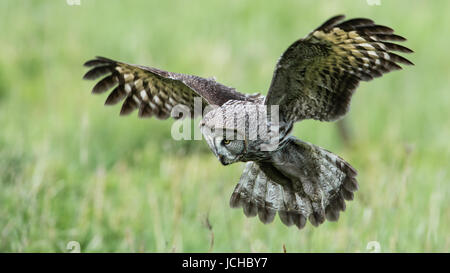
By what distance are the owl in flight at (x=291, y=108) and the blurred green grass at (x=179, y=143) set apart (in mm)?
309

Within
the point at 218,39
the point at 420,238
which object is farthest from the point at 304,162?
the point at 218,39

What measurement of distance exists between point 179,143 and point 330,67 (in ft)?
11.3

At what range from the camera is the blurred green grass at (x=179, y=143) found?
204 inches

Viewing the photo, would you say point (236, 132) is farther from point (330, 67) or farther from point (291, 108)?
point (330, 67)

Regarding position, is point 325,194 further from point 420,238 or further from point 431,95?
point 431,95

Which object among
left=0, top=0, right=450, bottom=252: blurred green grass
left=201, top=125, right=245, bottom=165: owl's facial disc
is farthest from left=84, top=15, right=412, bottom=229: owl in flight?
left=0, top=0, right=450, bottom=252: blurred green grass

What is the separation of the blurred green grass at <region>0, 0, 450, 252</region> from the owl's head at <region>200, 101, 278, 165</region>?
0.41 meters

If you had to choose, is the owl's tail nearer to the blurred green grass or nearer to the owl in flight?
the owl in flight

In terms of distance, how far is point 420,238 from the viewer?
5.15 metres

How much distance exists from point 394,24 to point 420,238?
5.25 m

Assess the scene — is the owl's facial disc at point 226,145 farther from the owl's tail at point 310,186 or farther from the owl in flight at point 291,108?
the owl's tail at point 310,186

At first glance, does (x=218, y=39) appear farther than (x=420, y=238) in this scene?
Yes

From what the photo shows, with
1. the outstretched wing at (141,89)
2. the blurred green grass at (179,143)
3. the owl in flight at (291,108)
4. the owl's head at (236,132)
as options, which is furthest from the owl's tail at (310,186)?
the outstretched wing at (141,89)

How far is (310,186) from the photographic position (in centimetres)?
430
